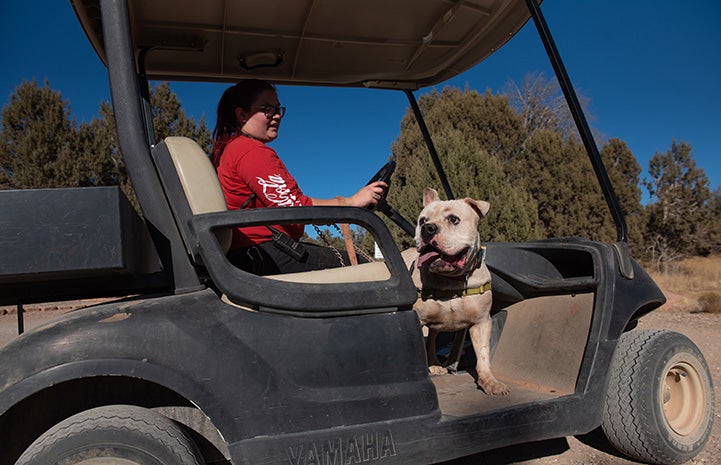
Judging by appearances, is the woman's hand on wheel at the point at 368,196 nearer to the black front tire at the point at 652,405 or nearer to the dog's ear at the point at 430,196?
the dog's ear at the point at 430,196

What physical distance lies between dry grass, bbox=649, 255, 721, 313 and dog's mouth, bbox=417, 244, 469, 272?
28.7 feet

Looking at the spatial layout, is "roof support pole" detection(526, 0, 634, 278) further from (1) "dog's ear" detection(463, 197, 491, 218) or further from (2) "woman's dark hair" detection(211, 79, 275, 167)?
(2) "woman's dark hair" detection(211, 79, 275, 167)

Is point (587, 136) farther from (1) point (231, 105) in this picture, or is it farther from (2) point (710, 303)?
(2) point (710, 303)

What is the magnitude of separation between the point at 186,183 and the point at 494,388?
1677mm

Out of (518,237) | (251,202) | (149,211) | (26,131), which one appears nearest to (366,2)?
(251,202)

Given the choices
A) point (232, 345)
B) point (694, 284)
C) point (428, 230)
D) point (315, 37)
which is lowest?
point (694, 284)

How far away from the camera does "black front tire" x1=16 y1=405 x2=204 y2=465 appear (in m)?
1.50

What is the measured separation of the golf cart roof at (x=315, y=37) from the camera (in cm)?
262

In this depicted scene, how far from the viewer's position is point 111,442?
5.02 feet

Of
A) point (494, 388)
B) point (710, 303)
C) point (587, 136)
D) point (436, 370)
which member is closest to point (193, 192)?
point (494, 388)

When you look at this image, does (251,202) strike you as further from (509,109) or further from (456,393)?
(509,109)

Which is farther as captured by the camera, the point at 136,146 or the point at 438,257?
the point at 438,257

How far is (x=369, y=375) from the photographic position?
5.87 ft

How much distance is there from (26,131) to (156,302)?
14933 mm
